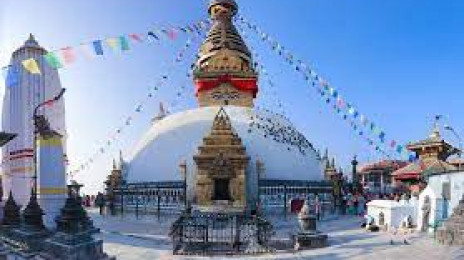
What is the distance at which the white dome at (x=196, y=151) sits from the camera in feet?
80.6

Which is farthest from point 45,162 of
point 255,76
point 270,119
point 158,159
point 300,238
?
point 255,76

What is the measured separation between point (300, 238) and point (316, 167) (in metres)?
12.8

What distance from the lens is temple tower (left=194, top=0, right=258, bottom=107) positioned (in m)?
31.1

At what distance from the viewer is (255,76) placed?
103 feet

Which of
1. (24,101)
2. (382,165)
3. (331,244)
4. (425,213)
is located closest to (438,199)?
(425,213)

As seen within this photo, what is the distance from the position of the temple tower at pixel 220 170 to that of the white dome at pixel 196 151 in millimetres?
1189

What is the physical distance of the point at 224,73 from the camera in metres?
31.1

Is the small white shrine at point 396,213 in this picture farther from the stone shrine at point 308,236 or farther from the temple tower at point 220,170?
the temple tower at point 220,170

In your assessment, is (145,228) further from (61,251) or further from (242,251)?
(61,251)

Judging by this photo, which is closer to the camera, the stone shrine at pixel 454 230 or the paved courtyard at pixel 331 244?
the paved courtyard at pixel 331 244

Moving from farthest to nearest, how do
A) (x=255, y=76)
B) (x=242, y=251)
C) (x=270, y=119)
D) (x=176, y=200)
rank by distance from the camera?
(x=255, y=76) → (x=270, y=119) → (x=176, y=200) → (x=242, y=251)

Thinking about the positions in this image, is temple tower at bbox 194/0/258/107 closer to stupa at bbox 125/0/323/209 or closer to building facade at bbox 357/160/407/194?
stupa at bbox 125/0/323/209

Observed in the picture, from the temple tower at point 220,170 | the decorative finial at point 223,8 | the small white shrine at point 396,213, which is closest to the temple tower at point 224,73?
the decorative finial at point 223,8

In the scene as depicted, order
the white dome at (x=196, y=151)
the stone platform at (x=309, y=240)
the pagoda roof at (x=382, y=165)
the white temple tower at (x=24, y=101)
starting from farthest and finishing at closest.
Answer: the pagoda roof at (x=382, y=165) < the white temple tower at (x=24, y=101) < the white dome at (x=196, y=151) < the stone platform at (x=309, y=240)
